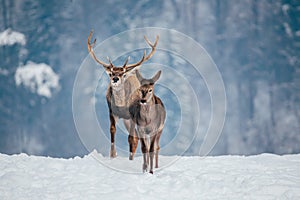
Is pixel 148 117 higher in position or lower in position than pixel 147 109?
lower

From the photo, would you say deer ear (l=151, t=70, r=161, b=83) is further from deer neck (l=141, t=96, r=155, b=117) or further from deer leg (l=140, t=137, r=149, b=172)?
deer leg (l=140, t=137, r=149, b=172)

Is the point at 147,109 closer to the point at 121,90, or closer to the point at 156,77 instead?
the point at 156,77

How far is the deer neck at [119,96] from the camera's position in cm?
551

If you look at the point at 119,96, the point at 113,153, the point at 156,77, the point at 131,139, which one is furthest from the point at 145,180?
the point at 119,96

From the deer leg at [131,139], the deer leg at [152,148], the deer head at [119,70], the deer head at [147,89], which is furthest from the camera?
the deer leg at [131,139]

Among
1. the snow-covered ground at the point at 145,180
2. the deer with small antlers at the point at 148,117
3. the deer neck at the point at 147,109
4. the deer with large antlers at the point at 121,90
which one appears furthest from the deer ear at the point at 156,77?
the snow-covered ground at the point at 145,180

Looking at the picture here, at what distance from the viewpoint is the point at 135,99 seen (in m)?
5.19

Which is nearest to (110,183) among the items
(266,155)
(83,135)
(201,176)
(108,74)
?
(83,135)

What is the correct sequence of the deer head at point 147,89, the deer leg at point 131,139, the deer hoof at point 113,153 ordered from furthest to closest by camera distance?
the deer hoof at point 113,153 → the deer leg at point 131,139 → the deer head at point 147,89

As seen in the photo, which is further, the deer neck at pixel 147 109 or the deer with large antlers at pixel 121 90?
the deer with large antlers at pixel 121 90

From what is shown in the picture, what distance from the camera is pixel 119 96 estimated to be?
5.58 m

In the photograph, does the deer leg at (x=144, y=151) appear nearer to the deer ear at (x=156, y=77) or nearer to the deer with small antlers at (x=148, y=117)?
the deer with small antlers at (x=148, y=117)

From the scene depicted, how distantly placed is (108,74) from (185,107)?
124 centimetres

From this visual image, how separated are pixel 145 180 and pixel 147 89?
3.77 feet
